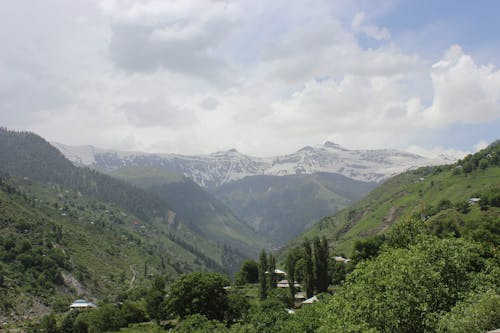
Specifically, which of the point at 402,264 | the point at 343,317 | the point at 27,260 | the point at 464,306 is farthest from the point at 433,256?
the point at 27,260

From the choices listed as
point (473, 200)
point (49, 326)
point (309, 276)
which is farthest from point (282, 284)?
point (473, 200)

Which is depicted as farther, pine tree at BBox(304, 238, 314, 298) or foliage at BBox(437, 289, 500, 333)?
pine tree at BBox(304, 238, 314, 298)

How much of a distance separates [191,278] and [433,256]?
6284cm

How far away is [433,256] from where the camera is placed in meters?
54.2

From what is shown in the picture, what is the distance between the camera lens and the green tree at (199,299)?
317 feet

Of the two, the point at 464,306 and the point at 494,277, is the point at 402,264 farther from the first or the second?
the point at 494,277

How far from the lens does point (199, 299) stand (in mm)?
96750

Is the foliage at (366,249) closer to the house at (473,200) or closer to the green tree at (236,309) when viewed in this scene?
the green tree at (236,309)

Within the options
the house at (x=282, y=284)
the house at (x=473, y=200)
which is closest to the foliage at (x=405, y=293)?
the house at (x=282, y=284)

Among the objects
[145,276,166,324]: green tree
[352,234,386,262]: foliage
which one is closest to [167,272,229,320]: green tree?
[145,276,166,324]: green tree

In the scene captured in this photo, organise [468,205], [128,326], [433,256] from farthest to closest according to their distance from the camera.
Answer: [468,205] → [128,326] → [433,256]

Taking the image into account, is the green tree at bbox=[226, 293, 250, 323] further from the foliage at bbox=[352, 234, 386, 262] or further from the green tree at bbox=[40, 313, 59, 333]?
the green tree at bbox=[40, 313, 59, 333]

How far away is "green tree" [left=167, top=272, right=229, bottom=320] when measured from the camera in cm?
9669

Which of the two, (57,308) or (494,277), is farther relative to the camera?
(57,308)
